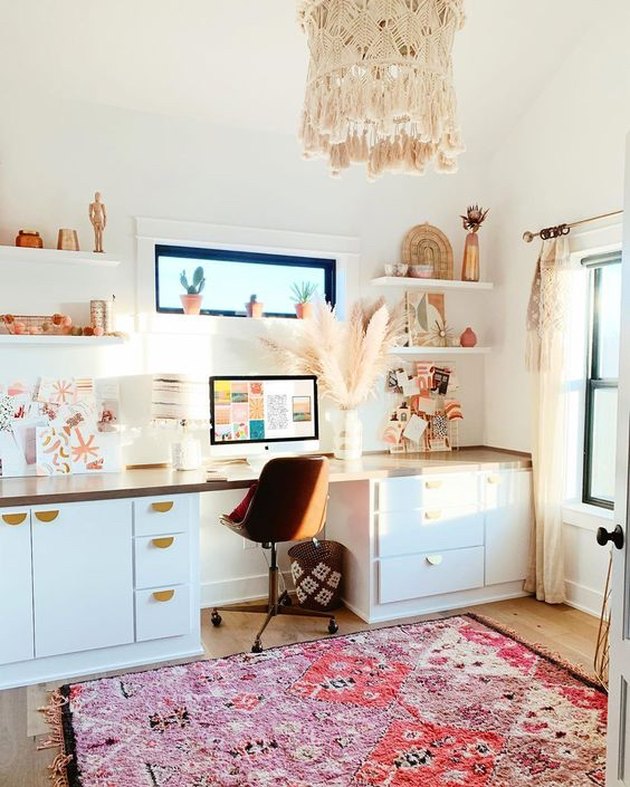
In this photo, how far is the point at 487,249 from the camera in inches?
171

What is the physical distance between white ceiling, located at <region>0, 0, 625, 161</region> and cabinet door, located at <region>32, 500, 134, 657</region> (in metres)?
2.11

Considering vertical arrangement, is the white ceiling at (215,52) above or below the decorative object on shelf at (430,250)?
above

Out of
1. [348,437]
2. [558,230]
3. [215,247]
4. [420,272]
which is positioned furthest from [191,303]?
[558,230]

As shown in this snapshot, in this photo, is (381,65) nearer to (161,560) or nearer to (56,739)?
(161,560)

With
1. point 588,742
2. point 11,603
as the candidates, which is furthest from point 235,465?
point 588,742

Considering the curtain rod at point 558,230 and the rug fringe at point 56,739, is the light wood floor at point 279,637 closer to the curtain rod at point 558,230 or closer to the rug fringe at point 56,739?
the rug fringe at point 56,739

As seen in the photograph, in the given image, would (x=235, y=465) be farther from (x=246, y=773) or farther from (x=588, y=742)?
(x=588, y=742)

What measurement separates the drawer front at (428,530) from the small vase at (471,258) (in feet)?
4.91

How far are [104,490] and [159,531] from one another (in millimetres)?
322

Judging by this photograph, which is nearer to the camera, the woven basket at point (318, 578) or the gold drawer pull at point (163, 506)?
the gold drawer pull at point (163, 506)

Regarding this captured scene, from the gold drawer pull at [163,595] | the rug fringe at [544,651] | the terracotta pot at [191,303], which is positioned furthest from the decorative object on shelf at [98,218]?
the rug fringe at [544,651]

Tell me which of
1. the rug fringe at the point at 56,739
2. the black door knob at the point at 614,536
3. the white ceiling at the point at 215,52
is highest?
the white ceiling at the point at 215,52

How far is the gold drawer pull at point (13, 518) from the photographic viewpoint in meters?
2.70

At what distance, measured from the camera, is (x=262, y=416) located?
3598 mm
